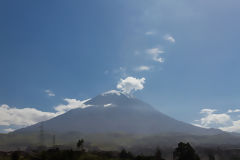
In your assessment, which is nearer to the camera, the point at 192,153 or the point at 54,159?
the point at 54,159

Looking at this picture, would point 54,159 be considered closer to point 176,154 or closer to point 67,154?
point 67,154

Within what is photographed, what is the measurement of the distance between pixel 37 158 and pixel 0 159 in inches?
1086

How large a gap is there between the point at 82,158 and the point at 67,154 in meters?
9.03

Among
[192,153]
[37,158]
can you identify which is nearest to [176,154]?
[192,153]

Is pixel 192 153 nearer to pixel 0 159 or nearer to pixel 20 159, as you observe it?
pixel 20 159

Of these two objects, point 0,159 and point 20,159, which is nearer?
point 20,159

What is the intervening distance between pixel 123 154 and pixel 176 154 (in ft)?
145

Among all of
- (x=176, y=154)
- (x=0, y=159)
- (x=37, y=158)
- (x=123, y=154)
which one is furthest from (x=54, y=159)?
(x=176, y=154)

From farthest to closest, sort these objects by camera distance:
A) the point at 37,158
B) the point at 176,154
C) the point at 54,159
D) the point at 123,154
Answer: the point at 123,154 < the point at 176,154 < the point at 37,158 < the point at 54,159

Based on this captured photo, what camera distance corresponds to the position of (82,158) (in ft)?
456

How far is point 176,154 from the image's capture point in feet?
504

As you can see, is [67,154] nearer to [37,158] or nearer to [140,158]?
[37,158]

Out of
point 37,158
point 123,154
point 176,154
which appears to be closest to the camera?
point 37,158

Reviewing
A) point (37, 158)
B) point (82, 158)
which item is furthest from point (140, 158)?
point (37, 158)
